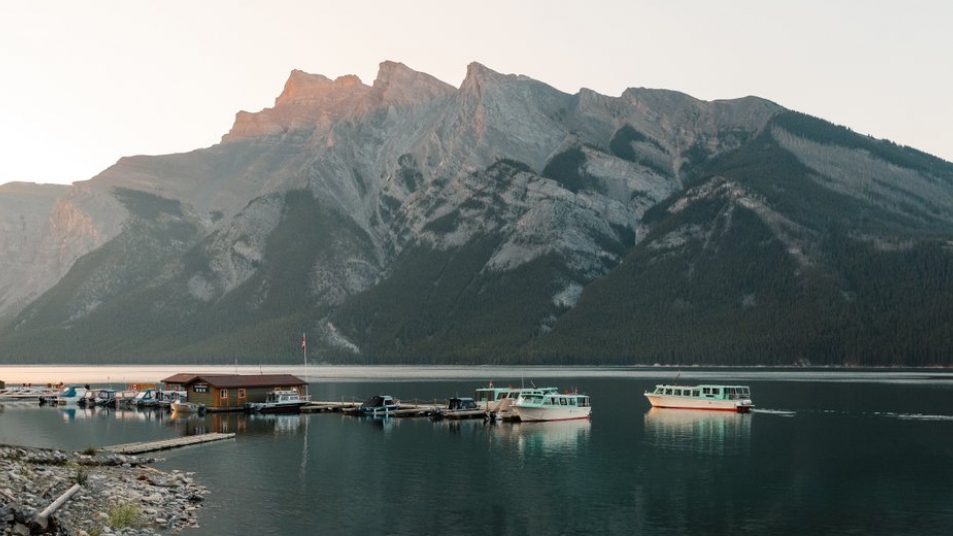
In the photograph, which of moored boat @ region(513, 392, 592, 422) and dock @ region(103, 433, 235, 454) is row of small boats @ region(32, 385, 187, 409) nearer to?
dock @ region(103, 433, 235, 454)

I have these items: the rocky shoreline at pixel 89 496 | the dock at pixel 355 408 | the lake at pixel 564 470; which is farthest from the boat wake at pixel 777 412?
the rocky shoreline at pixel 89 496

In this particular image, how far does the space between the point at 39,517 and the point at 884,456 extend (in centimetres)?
7440

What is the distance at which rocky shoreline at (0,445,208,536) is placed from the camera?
1903 inches

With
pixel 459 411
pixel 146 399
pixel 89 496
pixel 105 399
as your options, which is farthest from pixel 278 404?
pixel 89 496

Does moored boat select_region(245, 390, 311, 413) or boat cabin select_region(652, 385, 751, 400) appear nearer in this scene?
moored boat select_region(245, 390, 311, 413)

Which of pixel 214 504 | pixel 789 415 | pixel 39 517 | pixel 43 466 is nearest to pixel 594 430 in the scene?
pixel 789 415

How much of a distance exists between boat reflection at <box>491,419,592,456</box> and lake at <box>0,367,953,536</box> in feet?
1.20

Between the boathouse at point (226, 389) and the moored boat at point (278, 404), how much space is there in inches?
85.6

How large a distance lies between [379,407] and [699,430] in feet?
157

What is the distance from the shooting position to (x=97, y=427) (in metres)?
119

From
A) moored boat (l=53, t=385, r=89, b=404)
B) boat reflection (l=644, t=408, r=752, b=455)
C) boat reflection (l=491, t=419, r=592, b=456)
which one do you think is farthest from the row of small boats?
boat reflection (l=644, t=408, r=752, b=455)

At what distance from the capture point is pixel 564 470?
80250 millimetres

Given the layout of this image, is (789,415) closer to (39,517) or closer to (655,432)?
(655,432)

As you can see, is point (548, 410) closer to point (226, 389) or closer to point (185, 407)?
point (226, 389)
